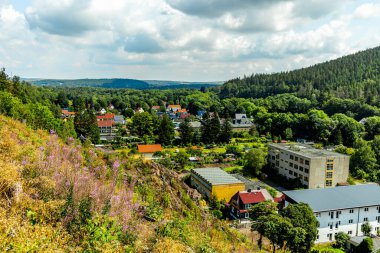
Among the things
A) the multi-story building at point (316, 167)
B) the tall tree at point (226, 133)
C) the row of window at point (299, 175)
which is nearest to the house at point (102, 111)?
the tall tree at point (226, 133)

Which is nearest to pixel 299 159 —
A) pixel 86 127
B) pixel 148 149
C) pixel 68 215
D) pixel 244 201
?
pixel 244 201

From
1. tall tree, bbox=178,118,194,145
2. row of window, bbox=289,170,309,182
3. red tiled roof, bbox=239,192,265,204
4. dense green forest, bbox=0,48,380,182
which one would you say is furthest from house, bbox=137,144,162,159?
red tiled roof, bbox=239,192,265,204

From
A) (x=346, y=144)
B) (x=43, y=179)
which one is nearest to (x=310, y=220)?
(x=43, y=179)

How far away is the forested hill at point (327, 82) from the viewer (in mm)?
77125

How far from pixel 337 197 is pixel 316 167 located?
25.5 ft

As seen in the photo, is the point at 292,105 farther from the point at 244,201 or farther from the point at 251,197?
the point at 244,201

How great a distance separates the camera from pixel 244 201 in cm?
2308

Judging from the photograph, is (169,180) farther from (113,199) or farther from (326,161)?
(326,161)

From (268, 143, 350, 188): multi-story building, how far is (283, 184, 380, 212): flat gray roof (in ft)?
19.0

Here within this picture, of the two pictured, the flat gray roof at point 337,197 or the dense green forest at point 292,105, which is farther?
the dense green forest at point 292,105

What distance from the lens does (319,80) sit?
9475 cm

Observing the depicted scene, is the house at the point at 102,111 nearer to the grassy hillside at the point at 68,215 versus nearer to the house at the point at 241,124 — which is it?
the house at the point at 241,124

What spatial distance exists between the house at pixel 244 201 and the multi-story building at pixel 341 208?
214cm

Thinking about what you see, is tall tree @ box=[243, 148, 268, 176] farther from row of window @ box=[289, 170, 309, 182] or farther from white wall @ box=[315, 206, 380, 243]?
white wall @ box=[315, 206, 380, 243]
